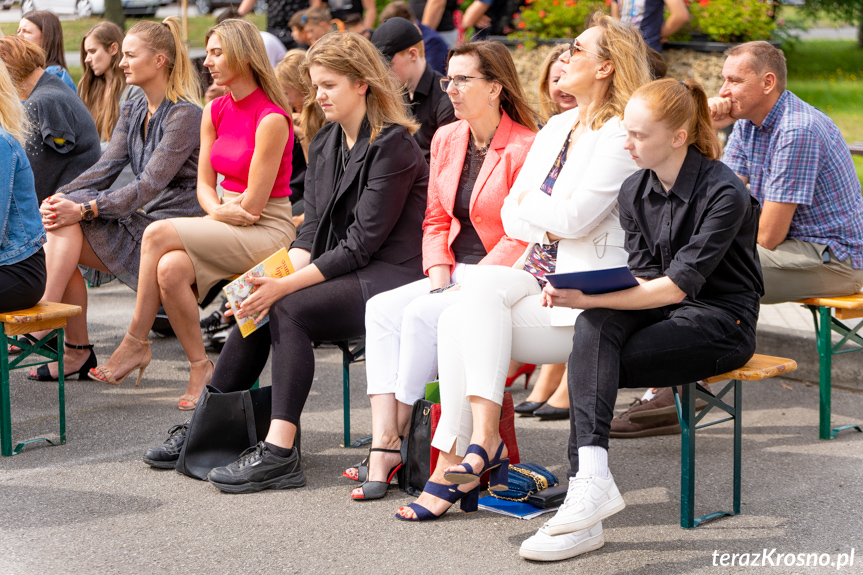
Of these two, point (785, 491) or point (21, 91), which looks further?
point (21, 91)

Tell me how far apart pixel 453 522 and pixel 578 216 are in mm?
1193

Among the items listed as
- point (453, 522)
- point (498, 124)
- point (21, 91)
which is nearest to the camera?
point (453, 522)

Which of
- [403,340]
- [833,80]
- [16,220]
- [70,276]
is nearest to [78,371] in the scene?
[70,276]

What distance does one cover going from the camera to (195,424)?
12.8 ft

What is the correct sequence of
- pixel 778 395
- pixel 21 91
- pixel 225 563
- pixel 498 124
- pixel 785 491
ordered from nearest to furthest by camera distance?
pixel 225 563 < pixel 785 491 < pixel 498 124 < pixel 778 395 < pixel 21 91

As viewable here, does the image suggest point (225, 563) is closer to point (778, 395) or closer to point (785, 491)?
point (785, 491)

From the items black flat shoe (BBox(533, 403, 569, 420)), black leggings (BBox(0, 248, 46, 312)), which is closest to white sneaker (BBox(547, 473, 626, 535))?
black flat shoe (BBox(533, 403, 569, 420))

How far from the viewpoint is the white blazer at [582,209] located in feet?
11.6

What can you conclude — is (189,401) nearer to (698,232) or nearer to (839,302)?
(698,232)

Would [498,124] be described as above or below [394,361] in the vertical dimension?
above

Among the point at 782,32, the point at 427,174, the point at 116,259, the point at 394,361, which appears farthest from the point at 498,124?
the point at 782,32

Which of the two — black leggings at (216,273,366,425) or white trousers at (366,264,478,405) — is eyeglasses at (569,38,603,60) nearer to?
white trousers at (366,264,478,405)

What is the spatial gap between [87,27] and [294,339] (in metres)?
7.50

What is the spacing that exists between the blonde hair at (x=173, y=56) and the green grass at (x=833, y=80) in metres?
7.30
